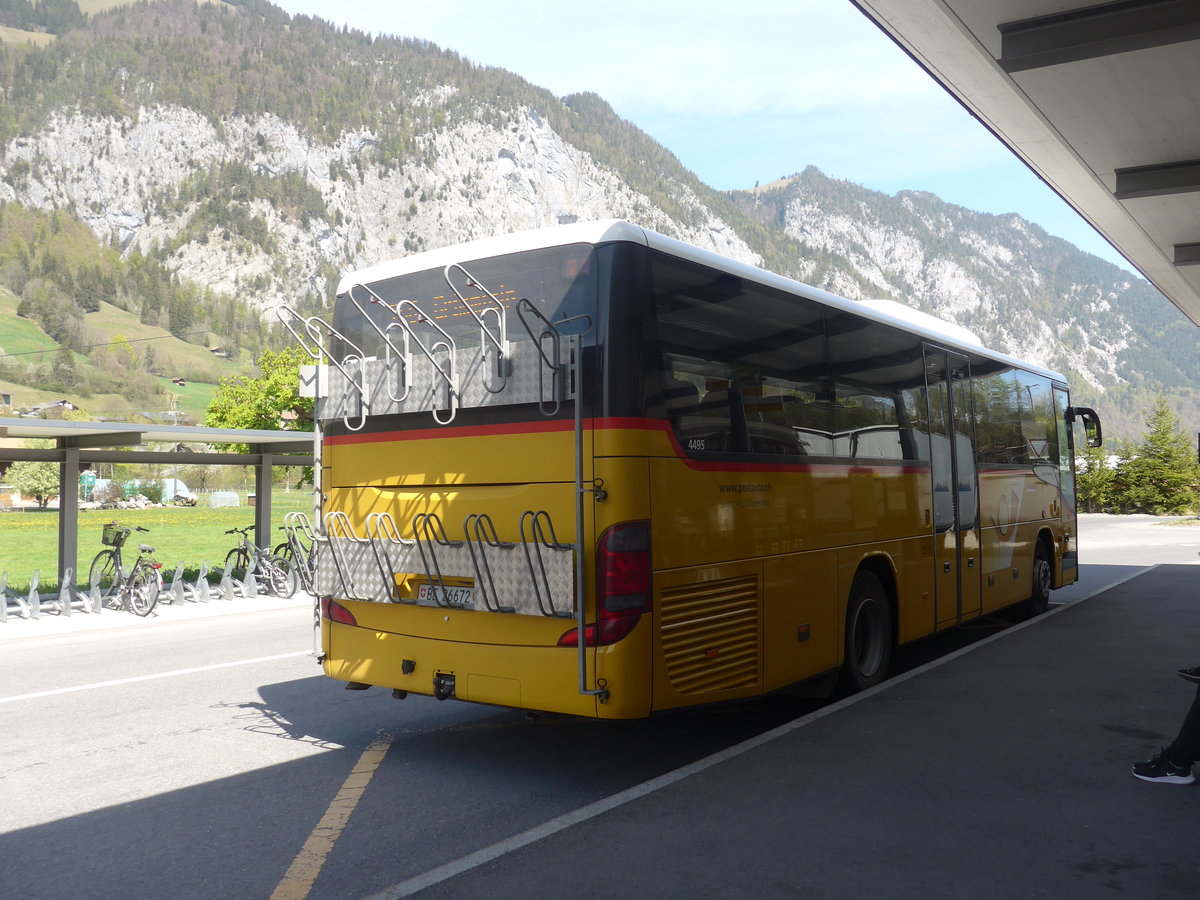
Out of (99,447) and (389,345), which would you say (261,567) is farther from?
(389,345)

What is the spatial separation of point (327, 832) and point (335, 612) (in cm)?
207

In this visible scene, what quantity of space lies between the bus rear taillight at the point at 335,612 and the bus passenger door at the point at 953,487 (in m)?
5.25

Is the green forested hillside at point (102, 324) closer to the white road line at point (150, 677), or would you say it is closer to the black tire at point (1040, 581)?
the white road line at point (150, 677)

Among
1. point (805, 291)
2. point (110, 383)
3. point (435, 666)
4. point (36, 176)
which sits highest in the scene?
point (36, 176)

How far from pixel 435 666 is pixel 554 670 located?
3.07 feet

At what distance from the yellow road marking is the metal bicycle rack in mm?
1022

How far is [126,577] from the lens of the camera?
15.0 m

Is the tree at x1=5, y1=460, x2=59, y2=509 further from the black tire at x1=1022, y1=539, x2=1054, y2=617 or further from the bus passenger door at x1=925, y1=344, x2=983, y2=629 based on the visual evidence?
the bus passenger door at x1=925, y1=344, x2=983, y2=629

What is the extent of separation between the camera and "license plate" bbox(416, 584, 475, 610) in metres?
5.92

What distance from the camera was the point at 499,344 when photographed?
5906 millimetres

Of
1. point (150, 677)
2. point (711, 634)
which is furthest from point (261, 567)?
point (711, 634)

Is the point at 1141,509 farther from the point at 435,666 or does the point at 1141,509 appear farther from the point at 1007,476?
the point at 435,666

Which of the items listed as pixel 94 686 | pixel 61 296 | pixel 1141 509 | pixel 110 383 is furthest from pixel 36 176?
pixel 94 686

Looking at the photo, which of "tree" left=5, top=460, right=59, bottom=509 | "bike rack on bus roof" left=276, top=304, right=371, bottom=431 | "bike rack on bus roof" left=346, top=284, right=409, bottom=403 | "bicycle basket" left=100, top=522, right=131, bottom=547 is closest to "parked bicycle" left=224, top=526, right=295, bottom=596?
"bicycle basket" left=100, top=522, right=131, bottom=547
